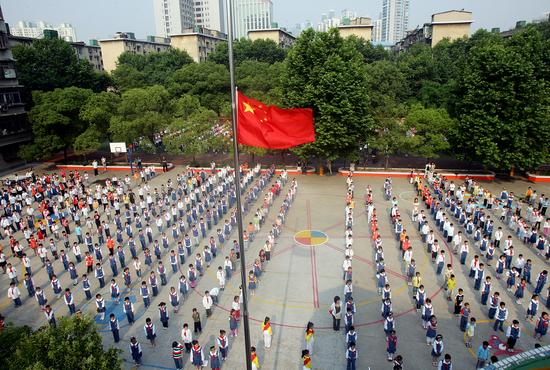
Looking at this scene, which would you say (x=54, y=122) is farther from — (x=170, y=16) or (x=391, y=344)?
(x=170, y=16)

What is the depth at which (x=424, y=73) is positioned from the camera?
1850 inches

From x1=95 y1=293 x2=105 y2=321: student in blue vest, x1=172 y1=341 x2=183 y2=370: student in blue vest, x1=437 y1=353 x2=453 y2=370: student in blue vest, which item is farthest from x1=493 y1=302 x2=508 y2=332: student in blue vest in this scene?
x1=95 y1=293 x2=105 y2=321: student in blue vest

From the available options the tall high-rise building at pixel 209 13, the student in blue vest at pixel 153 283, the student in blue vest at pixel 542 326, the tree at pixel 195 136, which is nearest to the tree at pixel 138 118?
the tree at pixel 195 136

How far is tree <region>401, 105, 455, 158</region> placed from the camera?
2796cm

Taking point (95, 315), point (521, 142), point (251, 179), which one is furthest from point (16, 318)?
point (521, 142)

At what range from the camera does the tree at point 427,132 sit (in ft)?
91.7

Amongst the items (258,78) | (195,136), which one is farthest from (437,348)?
(258,78)

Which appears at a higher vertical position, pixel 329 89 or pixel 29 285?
pixel 329 89

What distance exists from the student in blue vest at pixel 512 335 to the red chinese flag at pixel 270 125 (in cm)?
805

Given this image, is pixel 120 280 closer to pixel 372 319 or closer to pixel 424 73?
pixel 372 319

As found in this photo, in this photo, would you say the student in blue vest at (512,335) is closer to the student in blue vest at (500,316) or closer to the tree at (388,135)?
the student in blue vest at (500,316)

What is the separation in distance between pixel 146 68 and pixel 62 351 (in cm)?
5335

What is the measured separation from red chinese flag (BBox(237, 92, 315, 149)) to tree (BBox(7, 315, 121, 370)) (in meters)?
4.84

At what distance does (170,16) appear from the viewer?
107 meters
